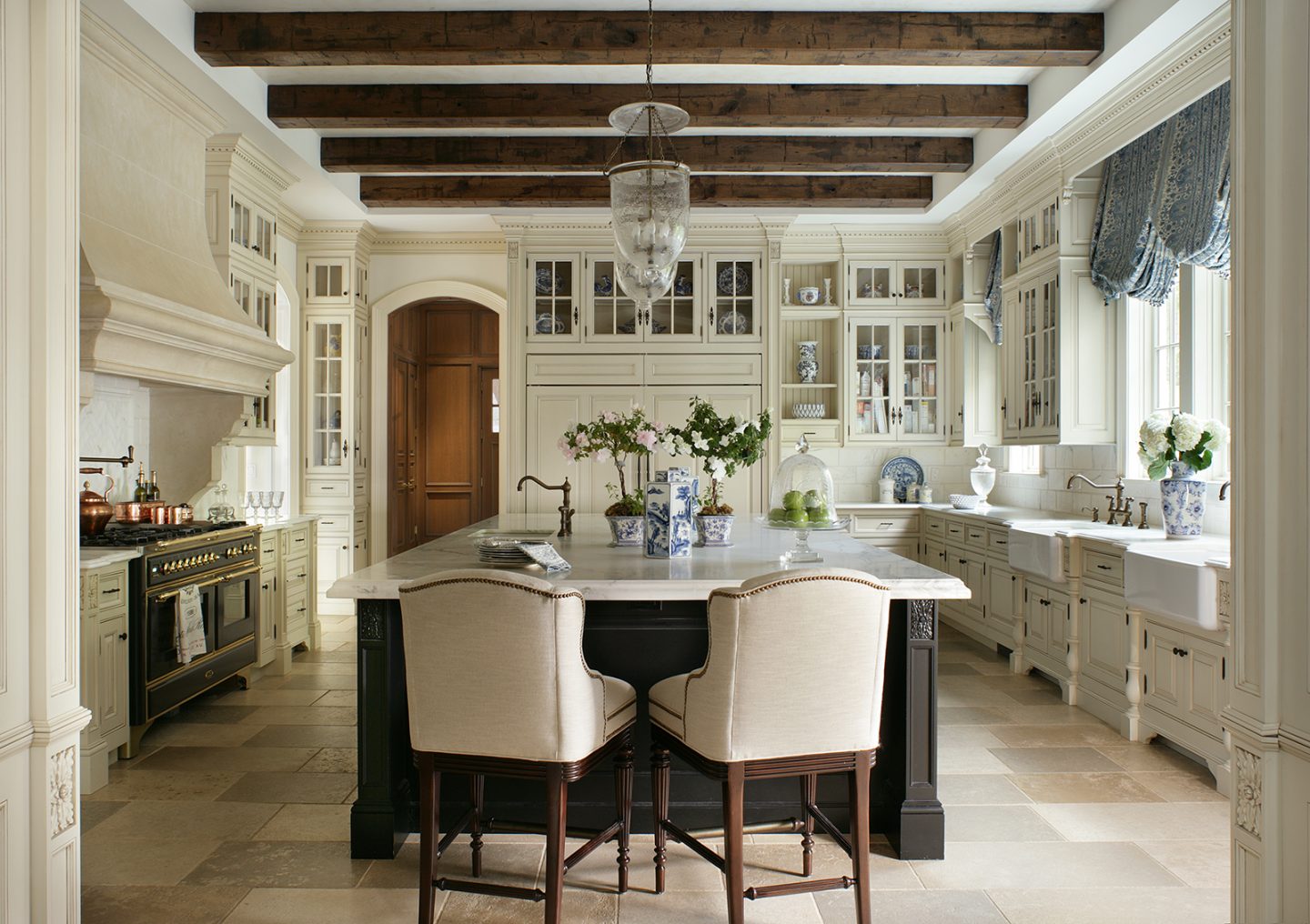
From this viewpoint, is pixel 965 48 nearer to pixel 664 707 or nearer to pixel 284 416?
pixel 664 707

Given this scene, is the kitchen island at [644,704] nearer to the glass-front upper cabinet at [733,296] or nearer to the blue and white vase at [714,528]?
the blue and white vase at [714,528]

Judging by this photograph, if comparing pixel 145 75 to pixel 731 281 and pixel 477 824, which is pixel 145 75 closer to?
pixel 477 824

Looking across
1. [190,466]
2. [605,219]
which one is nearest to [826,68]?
[605,219]

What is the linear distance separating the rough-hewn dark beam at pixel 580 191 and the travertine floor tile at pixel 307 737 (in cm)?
350

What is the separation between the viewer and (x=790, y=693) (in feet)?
7.47

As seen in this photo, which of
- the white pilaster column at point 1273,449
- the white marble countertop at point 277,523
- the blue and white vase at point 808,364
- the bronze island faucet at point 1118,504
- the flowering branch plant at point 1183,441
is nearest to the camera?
the white pilaster column at point 1273,449

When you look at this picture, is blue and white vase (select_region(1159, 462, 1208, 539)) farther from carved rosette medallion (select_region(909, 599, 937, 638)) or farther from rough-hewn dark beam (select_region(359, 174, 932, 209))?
rough-hewn dark beam (select_region(359, 174, 932, 209))

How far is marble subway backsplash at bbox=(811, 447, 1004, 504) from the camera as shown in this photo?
25.0 feet

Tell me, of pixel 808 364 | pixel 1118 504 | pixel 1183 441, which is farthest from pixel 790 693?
pixel 808 364

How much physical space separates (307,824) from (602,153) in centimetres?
387

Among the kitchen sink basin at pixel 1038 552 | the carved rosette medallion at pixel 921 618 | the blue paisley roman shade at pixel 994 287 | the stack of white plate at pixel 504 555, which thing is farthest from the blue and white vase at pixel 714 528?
the blue paisley roman shade at pixel 994 287

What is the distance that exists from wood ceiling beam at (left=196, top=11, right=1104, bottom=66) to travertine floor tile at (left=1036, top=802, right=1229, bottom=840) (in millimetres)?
3034

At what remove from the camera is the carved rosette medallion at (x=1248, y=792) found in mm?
1753

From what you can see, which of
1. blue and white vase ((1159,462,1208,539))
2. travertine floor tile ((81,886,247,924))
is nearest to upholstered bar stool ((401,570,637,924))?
travertine floor tile ((81,886,247,924))
